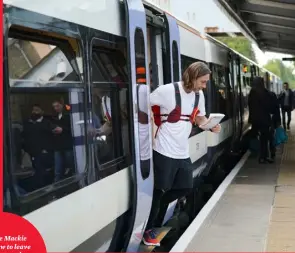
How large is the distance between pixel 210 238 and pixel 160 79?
1910 mm

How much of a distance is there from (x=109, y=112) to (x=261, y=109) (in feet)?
24.5

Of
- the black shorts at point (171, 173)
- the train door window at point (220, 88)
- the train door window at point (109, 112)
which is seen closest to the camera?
the train door window at point (109, 112)

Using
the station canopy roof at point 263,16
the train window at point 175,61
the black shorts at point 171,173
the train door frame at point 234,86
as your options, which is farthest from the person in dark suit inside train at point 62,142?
the train door frame at point 234,86

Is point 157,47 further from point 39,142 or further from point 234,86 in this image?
point 234,86

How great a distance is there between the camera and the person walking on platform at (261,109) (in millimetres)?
11562

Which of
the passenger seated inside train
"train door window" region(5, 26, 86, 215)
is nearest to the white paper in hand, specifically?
"train door window" region(5, 26, 86, 215)

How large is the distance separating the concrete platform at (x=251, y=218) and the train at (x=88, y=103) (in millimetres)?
915

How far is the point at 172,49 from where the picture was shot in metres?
6.76

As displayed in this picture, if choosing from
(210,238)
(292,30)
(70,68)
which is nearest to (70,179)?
(70,68)

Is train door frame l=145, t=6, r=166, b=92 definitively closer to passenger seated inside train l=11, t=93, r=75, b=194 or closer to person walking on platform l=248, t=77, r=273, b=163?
passenger seated inside train l=11, t=93, r=75, b=194

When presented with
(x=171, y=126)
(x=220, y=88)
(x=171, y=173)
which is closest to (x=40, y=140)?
(x=171, y=126)

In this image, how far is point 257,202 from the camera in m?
8.05

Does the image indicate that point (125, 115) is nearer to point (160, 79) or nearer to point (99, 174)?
point (99, 174)

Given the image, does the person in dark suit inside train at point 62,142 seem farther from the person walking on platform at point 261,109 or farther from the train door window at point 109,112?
the person walking on platform at point 261,109
